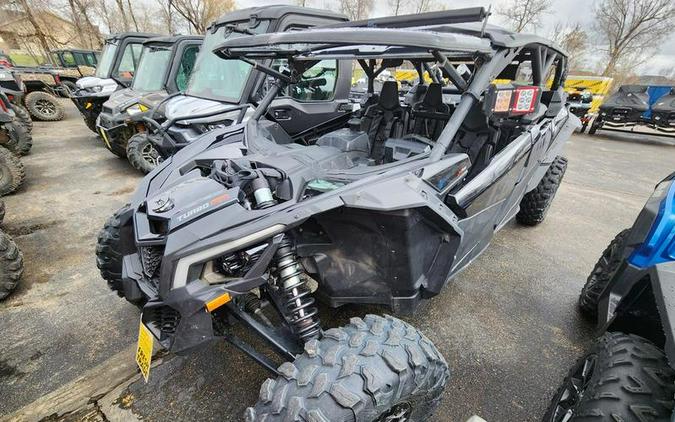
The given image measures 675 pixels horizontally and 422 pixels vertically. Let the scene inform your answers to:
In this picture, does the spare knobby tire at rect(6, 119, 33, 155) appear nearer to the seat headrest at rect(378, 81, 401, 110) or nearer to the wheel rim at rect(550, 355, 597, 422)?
the seat headrest at rect(378, 81, 401, 110)

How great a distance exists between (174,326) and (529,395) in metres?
2.06

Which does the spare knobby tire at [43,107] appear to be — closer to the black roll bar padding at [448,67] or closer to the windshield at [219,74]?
the windshield at [219,74]

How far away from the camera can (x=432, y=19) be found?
2.05 metres

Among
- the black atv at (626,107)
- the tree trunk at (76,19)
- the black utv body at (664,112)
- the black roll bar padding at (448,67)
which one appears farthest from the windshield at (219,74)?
the tree trunk at (76,19)

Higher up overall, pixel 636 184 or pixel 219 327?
pixel 219 327

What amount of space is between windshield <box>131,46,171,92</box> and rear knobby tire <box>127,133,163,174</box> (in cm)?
180

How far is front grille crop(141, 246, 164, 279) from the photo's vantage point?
158cm

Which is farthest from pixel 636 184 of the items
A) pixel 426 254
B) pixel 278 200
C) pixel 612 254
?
pixel 278 200

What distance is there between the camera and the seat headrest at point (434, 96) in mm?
2932

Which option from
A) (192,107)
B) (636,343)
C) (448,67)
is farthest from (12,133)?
(636,343)

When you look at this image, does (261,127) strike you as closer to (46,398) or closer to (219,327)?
(219,327)

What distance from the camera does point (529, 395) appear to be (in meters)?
2.04

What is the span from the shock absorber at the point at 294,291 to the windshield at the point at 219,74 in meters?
3.74

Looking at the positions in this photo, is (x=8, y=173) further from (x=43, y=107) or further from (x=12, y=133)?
(x=43, y=107)
